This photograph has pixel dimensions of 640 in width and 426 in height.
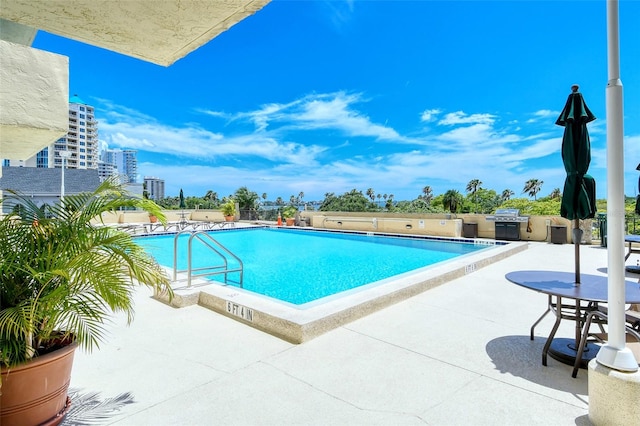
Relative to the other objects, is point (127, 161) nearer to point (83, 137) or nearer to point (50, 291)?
point (83, 137)

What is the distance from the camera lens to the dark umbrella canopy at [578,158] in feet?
8.82

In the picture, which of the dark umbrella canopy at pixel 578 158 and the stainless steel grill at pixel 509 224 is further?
the stainless steel grill at pixel 509 224

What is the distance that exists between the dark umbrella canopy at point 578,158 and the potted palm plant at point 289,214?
1507 centimetres

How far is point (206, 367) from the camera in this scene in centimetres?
262

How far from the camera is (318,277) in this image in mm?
7371

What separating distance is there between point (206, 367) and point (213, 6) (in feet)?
8.60

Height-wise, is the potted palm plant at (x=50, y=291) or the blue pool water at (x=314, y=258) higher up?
the potted palm plant at (x=50, y=291)

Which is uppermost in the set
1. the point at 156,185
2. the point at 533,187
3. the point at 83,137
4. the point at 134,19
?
the point at 83,137

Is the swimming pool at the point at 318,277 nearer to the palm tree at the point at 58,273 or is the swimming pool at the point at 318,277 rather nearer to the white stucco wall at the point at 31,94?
the palm tree at the point at 58,273

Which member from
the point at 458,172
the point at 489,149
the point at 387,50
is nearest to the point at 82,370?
the point at 387,50

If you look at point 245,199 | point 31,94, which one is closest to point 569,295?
point 31,94

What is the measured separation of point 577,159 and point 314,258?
7479mm

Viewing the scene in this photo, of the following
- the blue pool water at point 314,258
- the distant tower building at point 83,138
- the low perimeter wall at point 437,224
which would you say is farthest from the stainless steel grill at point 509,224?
the distant tower building at point 83,138

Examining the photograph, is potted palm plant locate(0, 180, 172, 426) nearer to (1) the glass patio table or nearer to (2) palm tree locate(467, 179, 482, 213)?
(1) the glass patio table
